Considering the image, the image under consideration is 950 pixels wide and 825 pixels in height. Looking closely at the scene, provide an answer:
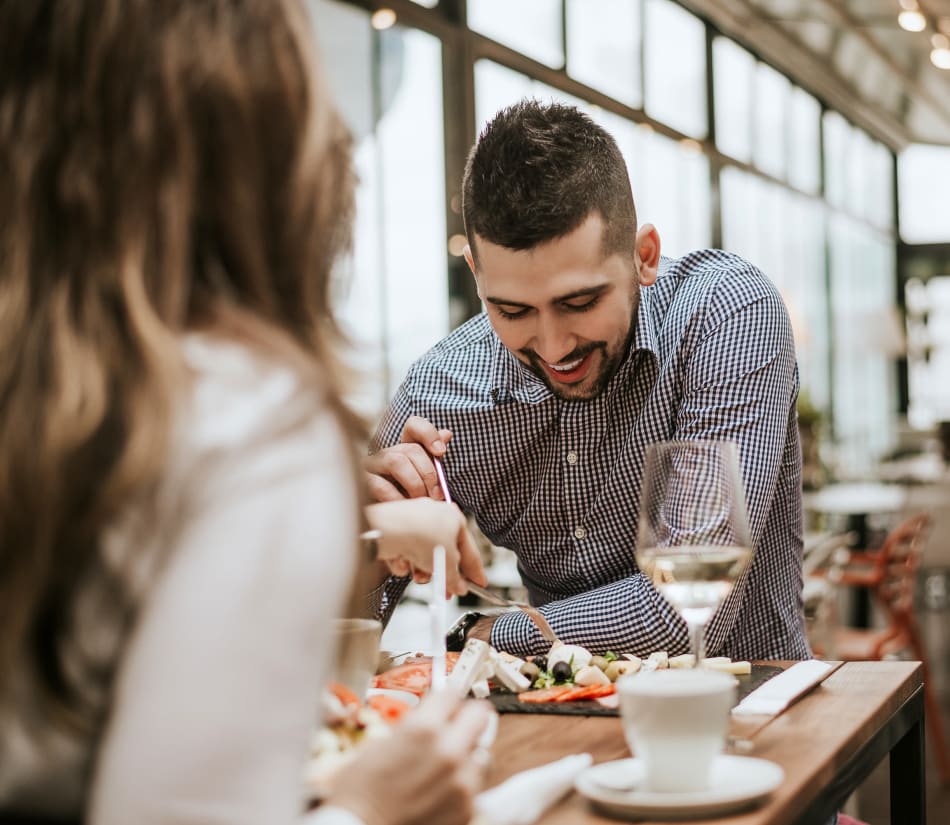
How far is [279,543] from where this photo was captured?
2.34 feet

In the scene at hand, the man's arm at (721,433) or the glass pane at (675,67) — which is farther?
the glass pane at (675,67)

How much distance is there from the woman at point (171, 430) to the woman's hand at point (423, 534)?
1.59ft

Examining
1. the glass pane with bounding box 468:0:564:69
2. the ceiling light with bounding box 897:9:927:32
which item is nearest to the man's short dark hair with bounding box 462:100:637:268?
the glass pane with bounding box 468:0:564:69

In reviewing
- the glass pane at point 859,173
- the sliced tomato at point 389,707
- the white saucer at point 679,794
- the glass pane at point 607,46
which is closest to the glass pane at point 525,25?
the glass pane at point 607,46

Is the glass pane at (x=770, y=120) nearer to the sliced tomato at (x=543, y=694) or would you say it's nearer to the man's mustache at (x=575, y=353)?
the man's mustache at (x=575, y=353)

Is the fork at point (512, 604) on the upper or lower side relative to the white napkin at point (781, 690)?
upper

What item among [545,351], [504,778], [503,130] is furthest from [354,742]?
[503,130]

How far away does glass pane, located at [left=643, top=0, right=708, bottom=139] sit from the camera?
802 centimetres

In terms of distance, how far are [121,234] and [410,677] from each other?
2.64ft

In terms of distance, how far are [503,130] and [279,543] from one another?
1300mm

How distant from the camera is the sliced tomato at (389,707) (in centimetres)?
120

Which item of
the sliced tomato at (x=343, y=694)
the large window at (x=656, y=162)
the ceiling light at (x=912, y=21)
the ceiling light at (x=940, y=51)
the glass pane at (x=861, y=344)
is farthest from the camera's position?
the glass pane at (x=861, y=344)

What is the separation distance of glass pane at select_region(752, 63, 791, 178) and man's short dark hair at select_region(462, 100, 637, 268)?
27.4ft

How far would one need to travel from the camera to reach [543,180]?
6.04 ft
